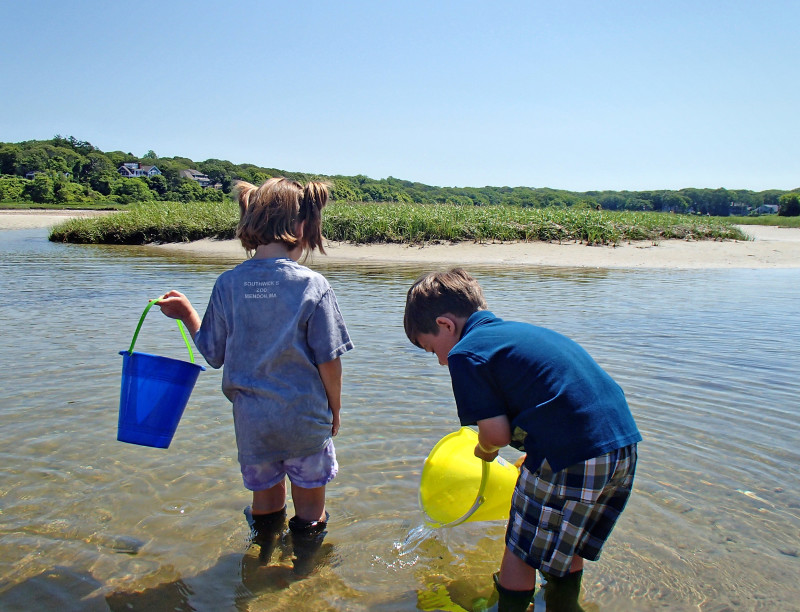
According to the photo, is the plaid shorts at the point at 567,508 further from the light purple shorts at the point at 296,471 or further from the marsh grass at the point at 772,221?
the marsh grass at the point at 772,221

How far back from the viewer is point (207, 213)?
22938 mm

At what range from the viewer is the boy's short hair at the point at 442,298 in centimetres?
218

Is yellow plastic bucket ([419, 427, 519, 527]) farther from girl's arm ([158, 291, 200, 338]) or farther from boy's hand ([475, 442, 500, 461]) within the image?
girl's arm ([158, 291, 200, 338])

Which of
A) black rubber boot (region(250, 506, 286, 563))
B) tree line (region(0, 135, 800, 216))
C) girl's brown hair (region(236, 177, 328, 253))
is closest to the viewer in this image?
girl's brown hair (region(236, 177, 328, 253))

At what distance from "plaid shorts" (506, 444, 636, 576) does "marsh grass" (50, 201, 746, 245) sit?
678 inches

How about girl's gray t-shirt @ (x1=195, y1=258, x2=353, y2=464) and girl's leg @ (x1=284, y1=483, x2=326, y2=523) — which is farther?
girl's leg @ (x1=284, y1=483, x2=326, y2=523)

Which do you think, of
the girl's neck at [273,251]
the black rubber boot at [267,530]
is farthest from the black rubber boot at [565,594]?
the girl's neck at [273,251]

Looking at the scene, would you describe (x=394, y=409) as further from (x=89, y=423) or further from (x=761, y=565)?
(x=761, y=565)

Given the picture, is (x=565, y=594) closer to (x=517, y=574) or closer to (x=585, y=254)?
(x=517, y=574)

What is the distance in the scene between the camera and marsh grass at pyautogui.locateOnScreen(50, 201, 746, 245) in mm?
19219

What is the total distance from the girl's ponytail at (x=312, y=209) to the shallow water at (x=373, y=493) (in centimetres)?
130

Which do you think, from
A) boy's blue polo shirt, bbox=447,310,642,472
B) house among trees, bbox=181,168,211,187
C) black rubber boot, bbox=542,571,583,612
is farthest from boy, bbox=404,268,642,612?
house among trees, bbox=181,168,211,187

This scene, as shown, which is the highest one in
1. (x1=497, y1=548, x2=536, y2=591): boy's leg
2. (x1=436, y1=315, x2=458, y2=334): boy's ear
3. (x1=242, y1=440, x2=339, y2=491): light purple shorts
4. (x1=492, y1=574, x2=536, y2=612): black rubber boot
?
(x1=436, y1=315, x2=458, y2=334): boy's ear

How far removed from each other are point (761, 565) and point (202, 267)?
13752 millimetres
